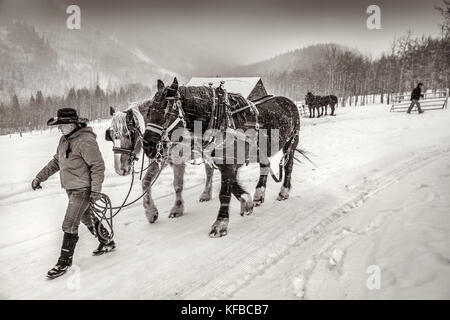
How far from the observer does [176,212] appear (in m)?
5.62

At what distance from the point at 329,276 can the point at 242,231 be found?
175 cm

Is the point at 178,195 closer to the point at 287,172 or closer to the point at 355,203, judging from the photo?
the point at 287,172

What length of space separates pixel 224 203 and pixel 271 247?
42.4 inches

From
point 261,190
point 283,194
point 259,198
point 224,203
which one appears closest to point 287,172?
point 283,194

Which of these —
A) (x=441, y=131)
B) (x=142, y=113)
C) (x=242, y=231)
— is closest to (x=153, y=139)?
(x=142, y=113)

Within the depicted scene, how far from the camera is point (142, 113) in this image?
→ 5.33 m

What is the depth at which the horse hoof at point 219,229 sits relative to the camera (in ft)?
14.8

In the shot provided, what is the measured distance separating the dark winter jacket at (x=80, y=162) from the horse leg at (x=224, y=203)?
187cm

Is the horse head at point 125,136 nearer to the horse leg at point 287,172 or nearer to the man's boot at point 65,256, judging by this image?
the man's boot at point 65,256

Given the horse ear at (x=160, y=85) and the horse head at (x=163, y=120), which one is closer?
the horse head at (x=163, y=120)

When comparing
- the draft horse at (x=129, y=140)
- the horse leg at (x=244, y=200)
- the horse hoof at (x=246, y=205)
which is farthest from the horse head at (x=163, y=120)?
the horse hoof at (x=246, y=205)

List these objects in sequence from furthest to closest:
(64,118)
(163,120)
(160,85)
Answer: (160,85) < (163,120) < (64,118)

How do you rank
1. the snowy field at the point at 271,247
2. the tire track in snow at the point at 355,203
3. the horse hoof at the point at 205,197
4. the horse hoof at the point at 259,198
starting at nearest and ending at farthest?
the snowy field at the point at 271,247 → the tire track in snow at the point at 355,203 → the horse hoof at the point at 259,198 → the horse hoof at the point at 205,197
